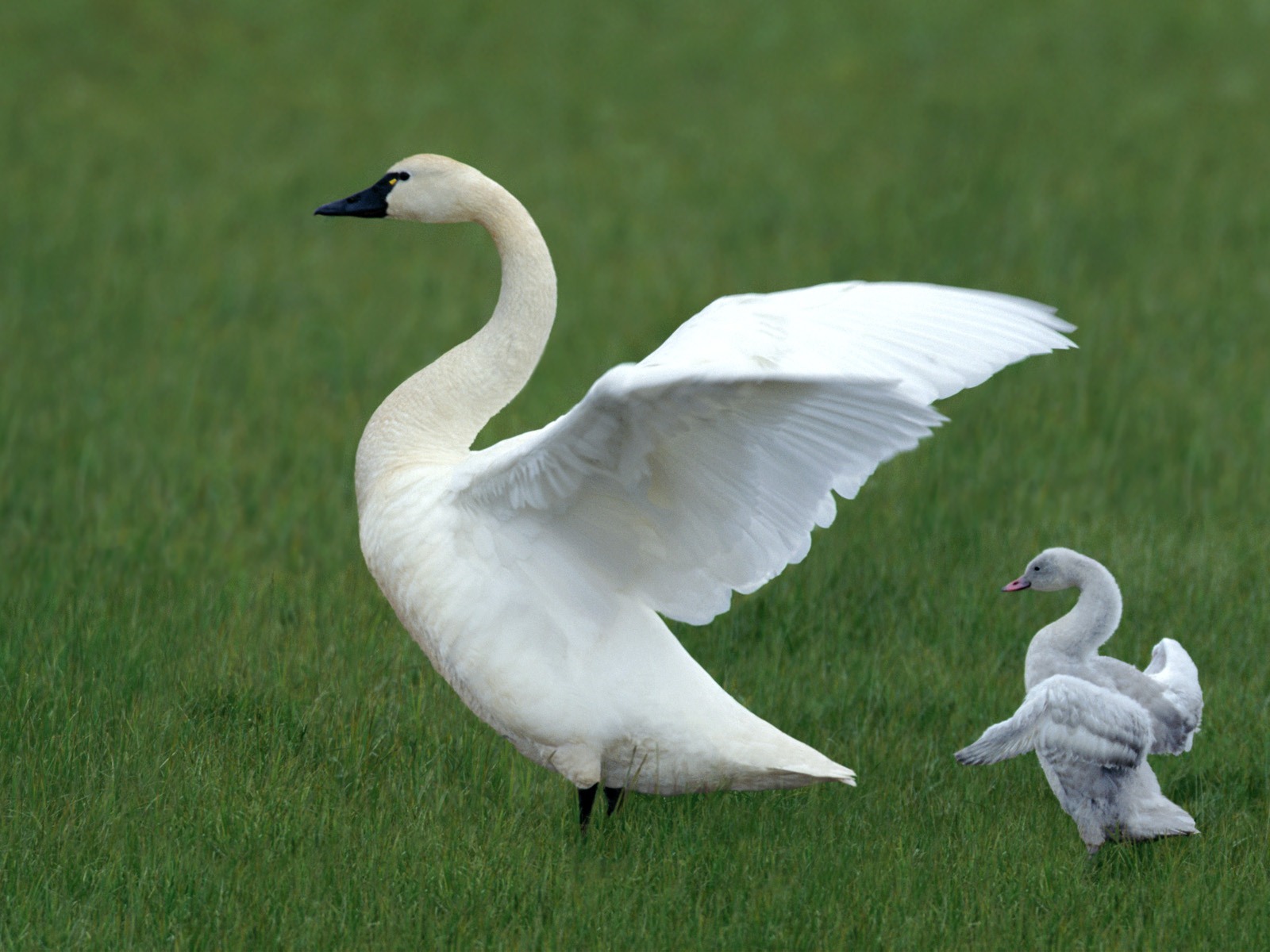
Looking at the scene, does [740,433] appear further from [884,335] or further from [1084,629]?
[1084,629]

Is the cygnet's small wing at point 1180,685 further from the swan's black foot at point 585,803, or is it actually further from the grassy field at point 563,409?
the swan's black foot at point 585,803

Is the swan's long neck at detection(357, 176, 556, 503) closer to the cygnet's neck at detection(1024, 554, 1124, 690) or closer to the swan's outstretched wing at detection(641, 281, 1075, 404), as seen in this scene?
the swan's outstretched wing at detection(641, 281, 1075, 404)

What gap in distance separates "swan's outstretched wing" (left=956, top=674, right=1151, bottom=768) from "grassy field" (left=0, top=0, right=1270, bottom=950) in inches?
15.0

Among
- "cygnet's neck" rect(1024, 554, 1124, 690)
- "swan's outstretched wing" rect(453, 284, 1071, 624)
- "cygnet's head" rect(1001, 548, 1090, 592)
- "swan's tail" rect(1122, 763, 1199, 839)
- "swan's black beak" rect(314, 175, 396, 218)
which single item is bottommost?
"swan's tail" rect(1122, 763, 1199, 839)

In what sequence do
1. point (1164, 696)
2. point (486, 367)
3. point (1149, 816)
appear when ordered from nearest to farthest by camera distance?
point (1149, 816)
point (1164, 696)
point (486, 367)

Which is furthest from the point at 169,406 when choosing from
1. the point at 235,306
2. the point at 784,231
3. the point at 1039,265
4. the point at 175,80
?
the point at 175,80

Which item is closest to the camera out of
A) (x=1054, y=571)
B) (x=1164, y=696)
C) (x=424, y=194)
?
(x=1164, y=696)

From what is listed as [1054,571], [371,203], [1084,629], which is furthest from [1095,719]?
[371,203]

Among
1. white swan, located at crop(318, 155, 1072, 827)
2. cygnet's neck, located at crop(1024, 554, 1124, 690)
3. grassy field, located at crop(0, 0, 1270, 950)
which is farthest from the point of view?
cygnet's neck, located at crop(1024, 554, 1124, 690)

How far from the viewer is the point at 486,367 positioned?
5.27 meters

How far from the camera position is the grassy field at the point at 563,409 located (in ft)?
15.4

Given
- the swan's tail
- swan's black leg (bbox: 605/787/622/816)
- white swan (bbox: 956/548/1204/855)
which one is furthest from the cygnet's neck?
swan's black leg (bbox: 605/787/622/816)

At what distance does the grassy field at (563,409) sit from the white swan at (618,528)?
13.1 inches

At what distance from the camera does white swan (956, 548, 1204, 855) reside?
457cm
